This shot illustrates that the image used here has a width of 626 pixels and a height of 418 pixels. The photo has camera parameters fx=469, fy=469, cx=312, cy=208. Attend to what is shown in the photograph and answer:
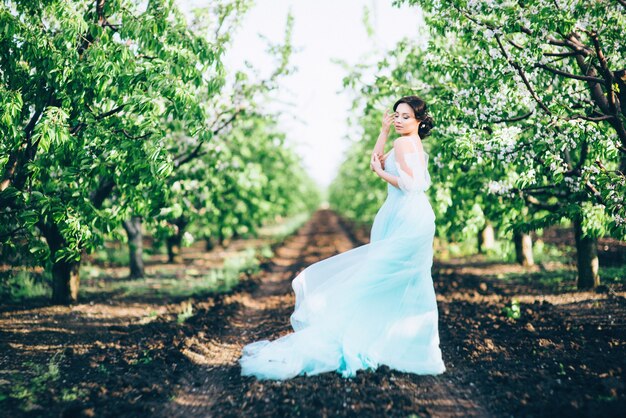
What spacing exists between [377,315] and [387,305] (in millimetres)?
159

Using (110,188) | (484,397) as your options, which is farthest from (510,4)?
(110,188)

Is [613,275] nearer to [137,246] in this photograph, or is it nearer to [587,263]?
[587,263]

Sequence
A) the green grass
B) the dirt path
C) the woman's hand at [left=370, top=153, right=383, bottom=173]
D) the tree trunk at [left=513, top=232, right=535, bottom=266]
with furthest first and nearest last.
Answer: the tree trunk at [left=513, top=232, right=535, bottom=266]
the green grass
the woman's hand at [left=370, top=153, right=383, bottom=173]
the dirt path

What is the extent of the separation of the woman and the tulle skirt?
11 millimetres

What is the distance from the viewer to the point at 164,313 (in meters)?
8.38

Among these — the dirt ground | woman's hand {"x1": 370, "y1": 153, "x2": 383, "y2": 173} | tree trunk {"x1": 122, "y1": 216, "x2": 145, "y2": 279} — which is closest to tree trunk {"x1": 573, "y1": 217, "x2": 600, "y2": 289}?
the dirt ground

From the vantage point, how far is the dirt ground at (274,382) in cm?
435

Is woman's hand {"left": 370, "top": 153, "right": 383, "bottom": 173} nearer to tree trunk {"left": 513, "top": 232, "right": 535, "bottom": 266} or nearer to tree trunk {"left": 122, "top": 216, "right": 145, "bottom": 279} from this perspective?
tree trunk {"left": 513, "top": 232, "right": 535, "bottom": 266}

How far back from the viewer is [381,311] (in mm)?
5258

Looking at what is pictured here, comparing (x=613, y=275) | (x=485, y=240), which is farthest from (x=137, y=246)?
(x=613, y=275)

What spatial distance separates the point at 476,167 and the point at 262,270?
26.3 feet

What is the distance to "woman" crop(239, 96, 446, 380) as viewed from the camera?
16.8 feet

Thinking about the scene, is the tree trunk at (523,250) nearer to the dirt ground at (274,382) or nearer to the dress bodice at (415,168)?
the dirt ground at (274,382)

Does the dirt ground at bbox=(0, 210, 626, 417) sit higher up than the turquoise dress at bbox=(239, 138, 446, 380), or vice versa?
the turquoise dress at bbox=(239, 138, 446, 380)
